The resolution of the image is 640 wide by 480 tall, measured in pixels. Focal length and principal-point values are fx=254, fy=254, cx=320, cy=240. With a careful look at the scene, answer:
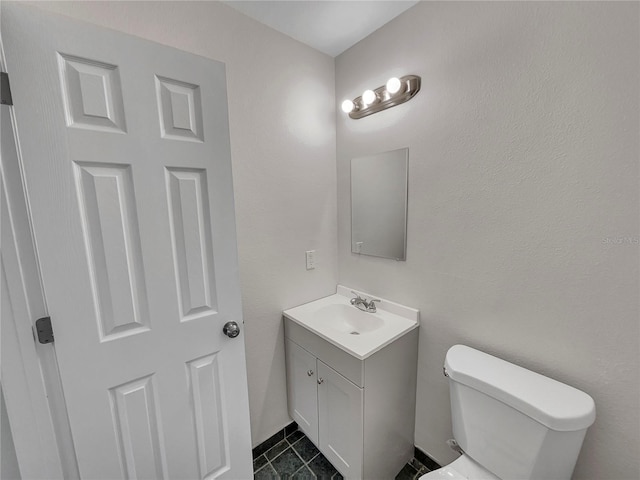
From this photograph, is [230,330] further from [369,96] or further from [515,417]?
[369,96]

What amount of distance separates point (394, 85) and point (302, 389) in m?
1.74

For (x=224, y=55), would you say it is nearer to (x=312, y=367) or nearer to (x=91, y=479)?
(x=312, y=367)

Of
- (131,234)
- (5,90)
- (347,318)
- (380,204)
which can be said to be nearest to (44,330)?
(131,234)

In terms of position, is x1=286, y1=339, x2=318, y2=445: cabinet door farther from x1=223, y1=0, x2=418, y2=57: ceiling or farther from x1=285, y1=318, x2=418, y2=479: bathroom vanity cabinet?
x1=223, y1=0, x2=418, y2=57: ceiling

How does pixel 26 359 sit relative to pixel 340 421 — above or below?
above

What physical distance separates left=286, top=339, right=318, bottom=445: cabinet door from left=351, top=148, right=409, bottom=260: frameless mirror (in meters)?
0.72

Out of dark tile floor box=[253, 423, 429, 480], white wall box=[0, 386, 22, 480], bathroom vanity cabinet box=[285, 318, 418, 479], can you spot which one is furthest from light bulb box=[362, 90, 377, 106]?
dark tile floor box=[253, 423, 429, 480]

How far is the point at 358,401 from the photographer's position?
3.77ft

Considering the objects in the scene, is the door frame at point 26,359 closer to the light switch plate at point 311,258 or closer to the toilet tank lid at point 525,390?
the light switch plate at point 311,258

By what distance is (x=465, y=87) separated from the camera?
3.62 feet

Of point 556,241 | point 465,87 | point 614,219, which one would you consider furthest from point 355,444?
point 465,87

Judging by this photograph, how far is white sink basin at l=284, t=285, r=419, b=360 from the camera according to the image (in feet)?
3.91

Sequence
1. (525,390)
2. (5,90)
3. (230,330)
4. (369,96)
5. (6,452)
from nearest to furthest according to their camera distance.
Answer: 1. (5,90)
2. (6,452)
3. (525,390)
4. (230,330)
5. (369,96)

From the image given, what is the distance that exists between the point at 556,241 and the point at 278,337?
1.42 meters
